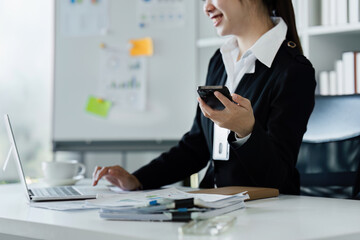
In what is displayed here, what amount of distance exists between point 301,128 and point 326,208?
14.5 inches

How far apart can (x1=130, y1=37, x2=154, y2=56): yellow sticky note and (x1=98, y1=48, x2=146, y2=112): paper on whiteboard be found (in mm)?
30

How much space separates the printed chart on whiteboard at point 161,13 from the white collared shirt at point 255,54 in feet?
3.87

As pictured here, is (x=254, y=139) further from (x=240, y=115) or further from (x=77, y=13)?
(x=77, y=13)

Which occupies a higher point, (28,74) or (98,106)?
(28,74)

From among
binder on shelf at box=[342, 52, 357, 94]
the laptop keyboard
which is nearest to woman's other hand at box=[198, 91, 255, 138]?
the laptop keyboard

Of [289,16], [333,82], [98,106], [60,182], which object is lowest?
[60,182]

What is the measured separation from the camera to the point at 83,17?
9.70 feet

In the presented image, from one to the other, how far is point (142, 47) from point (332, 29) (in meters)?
1.00

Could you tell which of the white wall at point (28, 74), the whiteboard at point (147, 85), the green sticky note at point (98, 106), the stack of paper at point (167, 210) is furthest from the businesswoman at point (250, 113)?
the white wall at point (28, 74)

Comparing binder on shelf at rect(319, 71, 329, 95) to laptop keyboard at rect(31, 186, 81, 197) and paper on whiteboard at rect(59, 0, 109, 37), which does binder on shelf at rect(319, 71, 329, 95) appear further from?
laptop keyboard at rect(31, 186, 81, 197)

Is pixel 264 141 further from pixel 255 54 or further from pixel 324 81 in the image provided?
pixel 324 81

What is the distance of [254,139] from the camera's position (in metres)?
1.18

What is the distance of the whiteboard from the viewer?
110 inches

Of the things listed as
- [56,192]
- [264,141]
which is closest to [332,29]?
[264,141]
